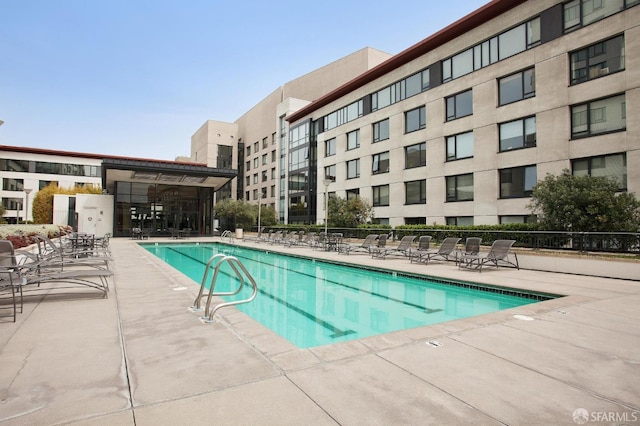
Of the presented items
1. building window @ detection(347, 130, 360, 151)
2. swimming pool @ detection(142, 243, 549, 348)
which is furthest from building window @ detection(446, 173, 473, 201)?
swimming pool @ detection(142, 243, 549, 348)

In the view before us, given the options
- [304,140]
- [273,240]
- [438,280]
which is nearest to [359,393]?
[438,280]

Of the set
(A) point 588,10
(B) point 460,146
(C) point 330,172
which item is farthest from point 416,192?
(A) point 588,10

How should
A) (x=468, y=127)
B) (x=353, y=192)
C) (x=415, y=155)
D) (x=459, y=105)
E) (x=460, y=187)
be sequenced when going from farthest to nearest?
(x=353, y=192), (x=415, y=155), (x=459, y=105), (x=460, y=187), (x=468, y=127)

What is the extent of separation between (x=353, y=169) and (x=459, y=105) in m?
11.3

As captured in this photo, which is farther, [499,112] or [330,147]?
[330,147]

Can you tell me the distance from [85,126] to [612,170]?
113 feet

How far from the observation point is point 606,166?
1652cm

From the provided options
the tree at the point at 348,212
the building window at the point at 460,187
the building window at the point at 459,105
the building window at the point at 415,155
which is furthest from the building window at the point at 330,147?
the building window at the point at 460,187

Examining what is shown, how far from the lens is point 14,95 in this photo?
19.0 metres

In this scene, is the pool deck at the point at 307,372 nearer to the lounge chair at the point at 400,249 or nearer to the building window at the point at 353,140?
the lounge chair at the point at 400,249

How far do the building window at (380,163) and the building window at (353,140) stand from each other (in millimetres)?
2976

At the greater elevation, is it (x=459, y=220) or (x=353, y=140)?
(x=353, y=140)

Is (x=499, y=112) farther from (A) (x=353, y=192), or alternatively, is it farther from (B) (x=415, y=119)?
(A) (x=353, y=192)

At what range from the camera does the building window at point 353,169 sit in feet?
104
